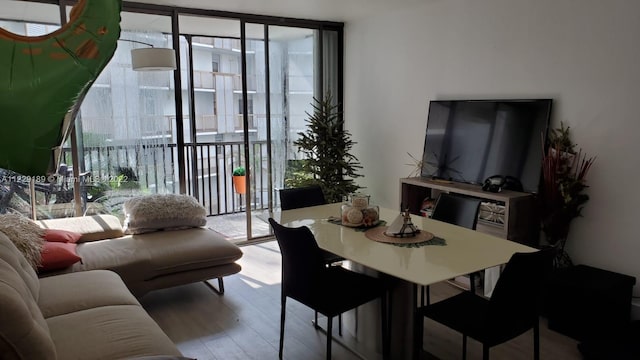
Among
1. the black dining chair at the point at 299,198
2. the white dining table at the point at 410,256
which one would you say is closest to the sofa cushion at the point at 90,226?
the black dining chair at the point at 299,198

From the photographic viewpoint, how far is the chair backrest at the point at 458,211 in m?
3.08

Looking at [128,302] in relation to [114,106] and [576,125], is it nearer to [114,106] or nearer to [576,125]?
[114,106]

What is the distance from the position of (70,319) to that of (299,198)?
→ 1.78 m

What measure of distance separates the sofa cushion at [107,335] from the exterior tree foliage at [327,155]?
2893 millimetres

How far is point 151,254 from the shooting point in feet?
11.1

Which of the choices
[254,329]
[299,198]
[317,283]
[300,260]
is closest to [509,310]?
[317,283]

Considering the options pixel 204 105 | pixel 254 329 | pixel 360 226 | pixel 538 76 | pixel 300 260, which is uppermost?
pixel 538 76

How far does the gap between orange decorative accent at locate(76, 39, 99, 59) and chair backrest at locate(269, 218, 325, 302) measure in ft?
6.08

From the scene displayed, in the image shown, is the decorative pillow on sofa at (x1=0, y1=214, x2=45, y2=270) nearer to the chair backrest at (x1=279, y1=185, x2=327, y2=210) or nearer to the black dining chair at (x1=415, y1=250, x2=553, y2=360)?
the chair backrest at (x1=279, y1=185, x2=327, y2=210)

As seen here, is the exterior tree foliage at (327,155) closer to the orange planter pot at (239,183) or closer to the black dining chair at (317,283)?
the orange planter pot at (239,183)

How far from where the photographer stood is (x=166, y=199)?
3.98m

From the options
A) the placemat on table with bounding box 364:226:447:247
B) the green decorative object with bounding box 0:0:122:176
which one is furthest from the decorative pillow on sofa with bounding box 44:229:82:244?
the green decorative object with bounding box 0:0:122:176

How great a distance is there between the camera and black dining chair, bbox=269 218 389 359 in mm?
2426

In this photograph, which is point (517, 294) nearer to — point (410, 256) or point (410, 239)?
point (410, 256)
